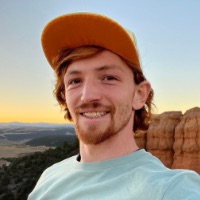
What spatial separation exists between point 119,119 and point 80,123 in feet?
0.62

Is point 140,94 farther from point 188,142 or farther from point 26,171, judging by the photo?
point 26,171

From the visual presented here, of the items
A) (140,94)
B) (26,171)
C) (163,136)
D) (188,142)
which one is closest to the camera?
(140,94)

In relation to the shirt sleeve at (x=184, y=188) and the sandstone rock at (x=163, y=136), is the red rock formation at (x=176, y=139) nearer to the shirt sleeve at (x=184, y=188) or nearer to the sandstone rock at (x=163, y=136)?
the sandstone rock at (x=163, y=136)

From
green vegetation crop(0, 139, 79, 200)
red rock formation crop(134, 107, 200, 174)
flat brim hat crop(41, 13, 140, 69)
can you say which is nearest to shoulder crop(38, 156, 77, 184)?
flat brim hat crop(41, 13, 140, 69)

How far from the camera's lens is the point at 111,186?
1.89 meters

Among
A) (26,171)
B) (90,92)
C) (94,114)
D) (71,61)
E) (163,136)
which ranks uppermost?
(71,61)

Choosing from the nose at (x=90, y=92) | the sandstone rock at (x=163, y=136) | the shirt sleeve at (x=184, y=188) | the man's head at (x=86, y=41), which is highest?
the man's head at (x=86, y=41)

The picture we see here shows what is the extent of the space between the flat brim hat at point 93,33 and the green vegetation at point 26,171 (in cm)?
3533

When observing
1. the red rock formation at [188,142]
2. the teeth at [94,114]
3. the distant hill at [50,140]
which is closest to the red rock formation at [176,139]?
Answer: the red rock formation at [188,142]

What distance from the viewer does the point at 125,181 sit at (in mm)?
1886

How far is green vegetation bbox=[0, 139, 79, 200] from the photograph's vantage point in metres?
37.8

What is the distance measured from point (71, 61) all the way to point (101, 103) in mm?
308

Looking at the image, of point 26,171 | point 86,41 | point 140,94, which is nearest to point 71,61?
point 86,41

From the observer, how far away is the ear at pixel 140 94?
88.0 inches
